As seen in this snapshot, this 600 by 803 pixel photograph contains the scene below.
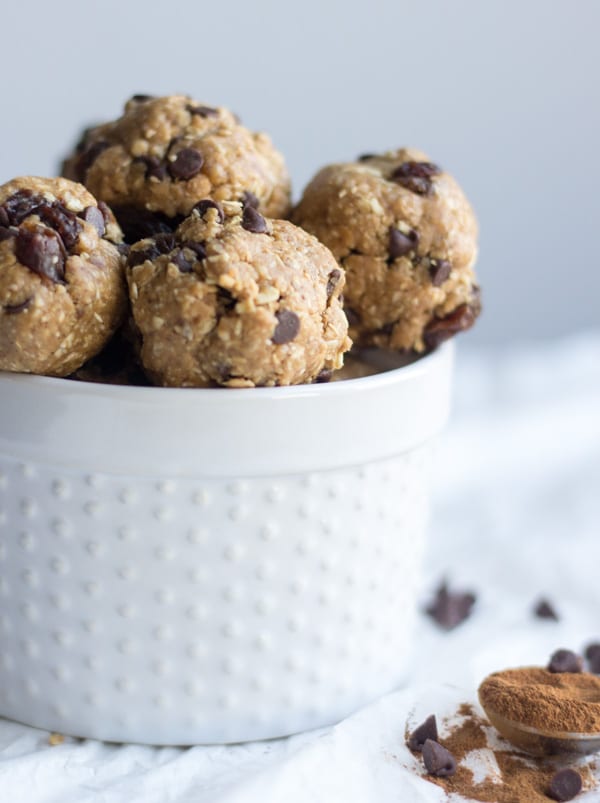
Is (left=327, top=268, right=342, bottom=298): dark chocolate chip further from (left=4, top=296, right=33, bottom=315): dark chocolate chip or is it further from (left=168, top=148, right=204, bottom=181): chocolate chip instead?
(left=4, top=296, right=33, bottom=315): dark chocolate chip

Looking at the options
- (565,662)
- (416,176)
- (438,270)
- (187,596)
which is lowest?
(565,662)

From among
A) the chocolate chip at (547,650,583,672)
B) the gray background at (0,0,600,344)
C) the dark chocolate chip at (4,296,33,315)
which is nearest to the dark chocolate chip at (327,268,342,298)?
the dark chocolate chip at (4,296,33,315)

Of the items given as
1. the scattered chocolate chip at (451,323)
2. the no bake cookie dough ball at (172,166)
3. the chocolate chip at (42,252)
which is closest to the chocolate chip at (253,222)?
the no bake cookie dough ball at (172,166)

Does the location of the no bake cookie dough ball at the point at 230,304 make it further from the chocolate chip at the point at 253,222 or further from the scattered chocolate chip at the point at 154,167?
the scattered chocolate chip at the point at 154,167

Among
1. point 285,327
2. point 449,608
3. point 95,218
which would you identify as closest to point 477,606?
point 449,608

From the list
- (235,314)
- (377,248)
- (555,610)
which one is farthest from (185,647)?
(555,610)

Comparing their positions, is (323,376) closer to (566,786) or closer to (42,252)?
(42,252)
